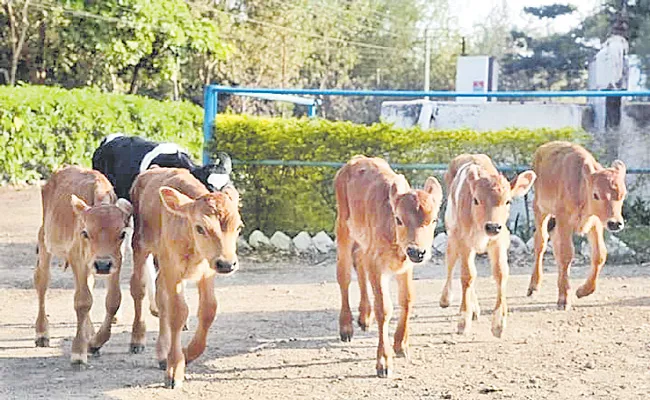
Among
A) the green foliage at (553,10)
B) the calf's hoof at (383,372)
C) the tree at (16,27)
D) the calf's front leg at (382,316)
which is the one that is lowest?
the calf's hoof at (383,372)

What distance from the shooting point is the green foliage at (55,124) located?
21.6 metres

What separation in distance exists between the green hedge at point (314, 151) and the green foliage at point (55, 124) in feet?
29.4

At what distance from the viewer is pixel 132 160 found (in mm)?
9828

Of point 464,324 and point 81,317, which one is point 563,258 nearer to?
point 464,324

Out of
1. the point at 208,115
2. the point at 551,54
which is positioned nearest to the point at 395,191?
the point at 208,115

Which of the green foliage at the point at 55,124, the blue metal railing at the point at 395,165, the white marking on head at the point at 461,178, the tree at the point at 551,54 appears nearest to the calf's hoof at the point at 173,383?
the white marking on head at the point at 461,178

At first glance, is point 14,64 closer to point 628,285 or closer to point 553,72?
point 628,285

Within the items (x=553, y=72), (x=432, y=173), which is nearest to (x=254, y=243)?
(x=432, y=173)

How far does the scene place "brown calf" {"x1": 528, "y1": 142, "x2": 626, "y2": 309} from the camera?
10.0m

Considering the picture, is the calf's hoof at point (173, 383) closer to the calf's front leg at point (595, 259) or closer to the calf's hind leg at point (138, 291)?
the calf's hind leg at point (138, 291)

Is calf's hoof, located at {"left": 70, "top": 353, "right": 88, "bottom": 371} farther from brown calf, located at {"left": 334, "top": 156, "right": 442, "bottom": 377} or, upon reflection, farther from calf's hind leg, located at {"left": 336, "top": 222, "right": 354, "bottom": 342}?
calf's hind leg, located at {"left": 336, "top": 222, "right": 354, "bottom": 342}

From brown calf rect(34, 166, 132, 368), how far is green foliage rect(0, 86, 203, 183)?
43.9 ft

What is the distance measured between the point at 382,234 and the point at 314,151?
6099 millimetres

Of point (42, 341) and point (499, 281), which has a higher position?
point (499, 281)
